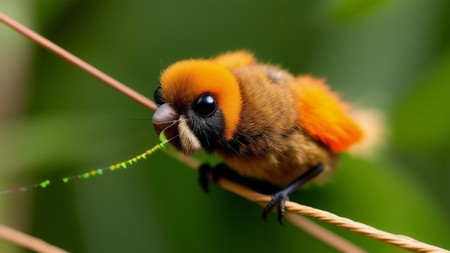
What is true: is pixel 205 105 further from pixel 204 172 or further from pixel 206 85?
pixel 204 172

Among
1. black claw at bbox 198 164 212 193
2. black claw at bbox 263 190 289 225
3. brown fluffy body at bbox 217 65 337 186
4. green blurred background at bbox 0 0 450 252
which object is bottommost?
black claw at bbox 263 190 289 225

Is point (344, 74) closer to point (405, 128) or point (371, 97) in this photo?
point (371, 97)

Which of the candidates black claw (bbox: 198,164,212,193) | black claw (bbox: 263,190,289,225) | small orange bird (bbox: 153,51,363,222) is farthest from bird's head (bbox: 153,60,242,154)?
black claw (bbox: 198,164,212,193)

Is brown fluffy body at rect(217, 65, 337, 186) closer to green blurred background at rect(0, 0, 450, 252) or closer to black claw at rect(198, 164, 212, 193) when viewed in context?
black claw at rect(198, 164, 212, 193)

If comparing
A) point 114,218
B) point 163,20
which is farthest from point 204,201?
point 163,20

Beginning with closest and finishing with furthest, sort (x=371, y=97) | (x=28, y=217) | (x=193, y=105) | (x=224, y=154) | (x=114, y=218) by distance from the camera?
(x=193, y=105)
(x=224, y=154)
(x=28, y=217)
(x=114, y=218)
(x=371, y=97)

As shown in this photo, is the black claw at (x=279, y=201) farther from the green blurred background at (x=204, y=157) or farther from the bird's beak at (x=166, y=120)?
the green blurred background at (x=204, y=157)

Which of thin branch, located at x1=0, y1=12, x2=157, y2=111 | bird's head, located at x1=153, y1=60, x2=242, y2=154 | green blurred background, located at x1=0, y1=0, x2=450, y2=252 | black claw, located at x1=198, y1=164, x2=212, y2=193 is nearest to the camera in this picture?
thin branch, located at x1=0, y1=12, x2=157, y2=111
